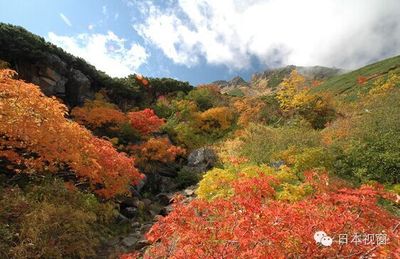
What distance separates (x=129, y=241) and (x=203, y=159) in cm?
1043

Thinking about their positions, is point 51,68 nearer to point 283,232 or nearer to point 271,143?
point 271,143

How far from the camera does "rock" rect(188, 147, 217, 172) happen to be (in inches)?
967

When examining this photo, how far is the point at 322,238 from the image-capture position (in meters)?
6.98

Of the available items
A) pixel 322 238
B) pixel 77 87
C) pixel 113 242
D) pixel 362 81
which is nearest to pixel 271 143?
pixel 113 242

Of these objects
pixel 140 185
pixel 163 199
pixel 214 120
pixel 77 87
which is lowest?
pixel 163 199

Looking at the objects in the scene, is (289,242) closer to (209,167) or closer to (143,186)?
(143,186)

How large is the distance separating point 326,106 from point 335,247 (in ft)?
86.7

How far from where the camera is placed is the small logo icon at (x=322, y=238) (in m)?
6.84

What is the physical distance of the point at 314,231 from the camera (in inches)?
284

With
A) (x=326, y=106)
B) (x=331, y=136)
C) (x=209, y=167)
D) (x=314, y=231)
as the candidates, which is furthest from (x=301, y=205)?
(x=326, y=106)

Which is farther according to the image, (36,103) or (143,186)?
(143,186)

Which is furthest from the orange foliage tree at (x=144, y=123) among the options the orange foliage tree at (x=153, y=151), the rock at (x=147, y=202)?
the rock at (x=147, y=202)

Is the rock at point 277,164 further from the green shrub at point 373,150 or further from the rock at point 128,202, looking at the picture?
the rock at point 128,202

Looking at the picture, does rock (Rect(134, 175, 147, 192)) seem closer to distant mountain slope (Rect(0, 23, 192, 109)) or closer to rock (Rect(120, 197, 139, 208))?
rock (Rect(120, 197, 139, 208))
